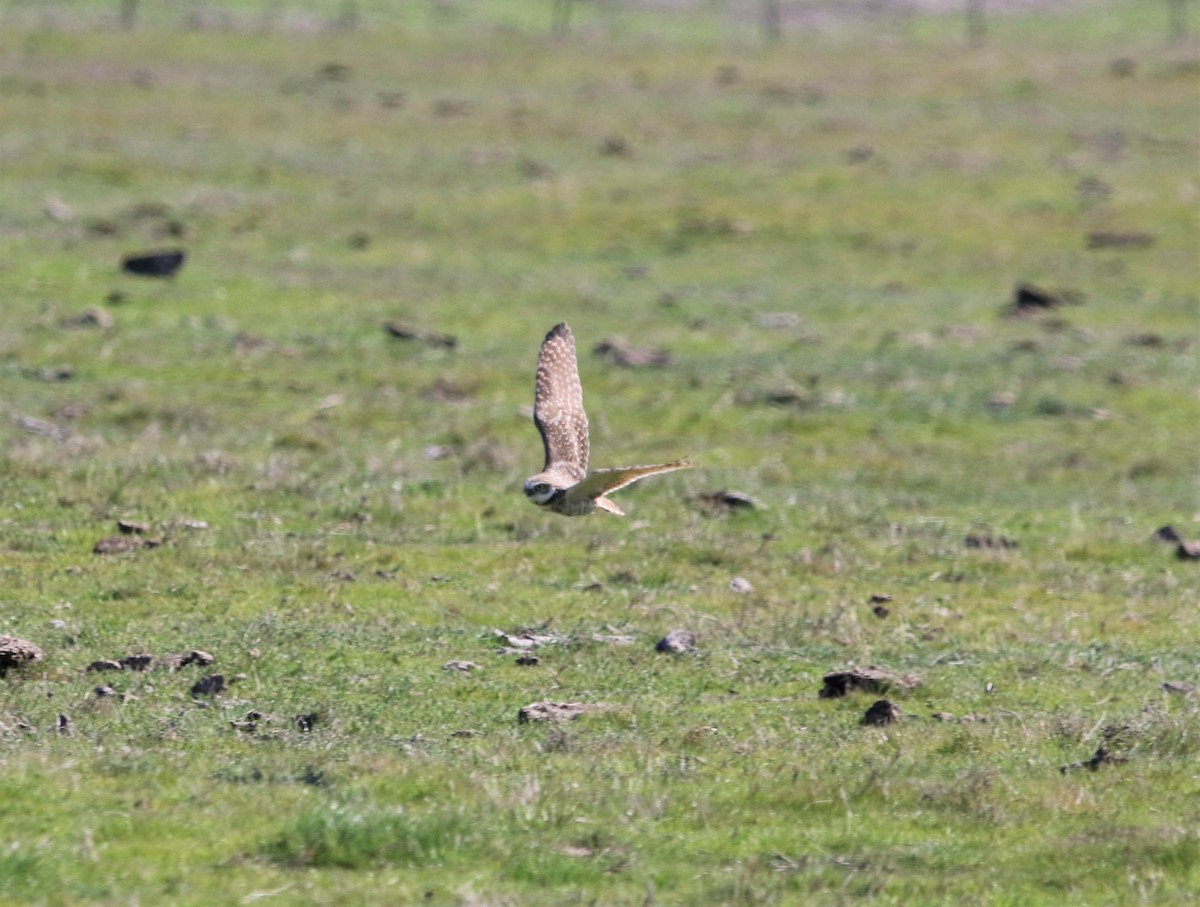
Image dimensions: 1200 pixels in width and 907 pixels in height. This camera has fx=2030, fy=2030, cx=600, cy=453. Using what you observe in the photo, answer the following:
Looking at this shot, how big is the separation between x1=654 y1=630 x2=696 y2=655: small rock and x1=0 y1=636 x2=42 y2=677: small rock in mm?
4153

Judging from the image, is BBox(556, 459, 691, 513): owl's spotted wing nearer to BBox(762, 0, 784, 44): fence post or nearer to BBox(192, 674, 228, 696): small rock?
BBox(192, 674, 228, 696): small rock

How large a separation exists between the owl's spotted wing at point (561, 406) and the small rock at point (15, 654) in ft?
12.1

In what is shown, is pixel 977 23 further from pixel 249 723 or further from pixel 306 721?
pixel 249 723

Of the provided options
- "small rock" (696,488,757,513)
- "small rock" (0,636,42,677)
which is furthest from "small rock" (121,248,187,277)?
"small rock" (0,636,42,677)

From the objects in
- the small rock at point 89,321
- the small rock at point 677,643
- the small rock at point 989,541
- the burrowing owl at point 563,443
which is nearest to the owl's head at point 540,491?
the burrowing owl at point 563,443

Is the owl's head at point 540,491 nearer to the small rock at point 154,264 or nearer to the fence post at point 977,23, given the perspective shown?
the small rock at point 154,264

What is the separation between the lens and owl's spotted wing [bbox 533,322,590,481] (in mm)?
14312

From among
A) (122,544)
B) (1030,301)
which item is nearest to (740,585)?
(122,544)

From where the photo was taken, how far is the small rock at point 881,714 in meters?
12.5

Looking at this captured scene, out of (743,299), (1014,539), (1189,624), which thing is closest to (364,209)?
(743,299)

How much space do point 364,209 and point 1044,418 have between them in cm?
1697

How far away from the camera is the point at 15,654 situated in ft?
40.4

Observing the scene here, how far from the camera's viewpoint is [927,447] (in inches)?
919

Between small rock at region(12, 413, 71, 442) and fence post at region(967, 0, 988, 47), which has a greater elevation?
small rock at region(12, 413, 71, 442)
